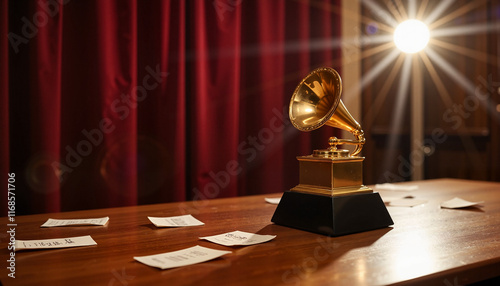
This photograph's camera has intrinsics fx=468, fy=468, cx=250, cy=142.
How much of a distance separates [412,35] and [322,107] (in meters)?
1.95

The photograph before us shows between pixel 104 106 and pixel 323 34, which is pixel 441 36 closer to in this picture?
pixel 323 34

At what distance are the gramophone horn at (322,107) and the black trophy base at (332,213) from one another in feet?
0.58

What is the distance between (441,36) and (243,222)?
285 cm

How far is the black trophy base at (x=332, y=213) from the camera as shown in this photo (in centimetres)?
134

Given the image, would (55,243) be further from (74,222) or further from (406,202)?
(406,202)

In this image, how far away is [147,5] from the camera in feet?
8.82

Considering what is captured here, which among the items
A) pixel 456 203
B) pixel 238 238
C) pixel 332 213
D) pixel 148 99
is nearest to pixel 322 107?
pixel 332 213

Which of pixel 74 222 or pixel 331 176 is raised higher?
pixel 331 176

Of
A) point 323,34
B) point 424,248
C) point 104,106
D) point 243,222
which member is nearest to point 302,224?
point 243,222

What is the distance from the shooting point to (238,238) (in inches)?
50.5

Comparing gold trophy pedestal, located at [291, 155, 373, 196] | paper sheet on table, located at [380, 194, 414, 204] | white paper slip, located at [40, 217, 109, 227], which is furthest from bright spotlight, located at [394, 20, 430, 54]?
white paper slip, located at [40, 217, 109, 227]
